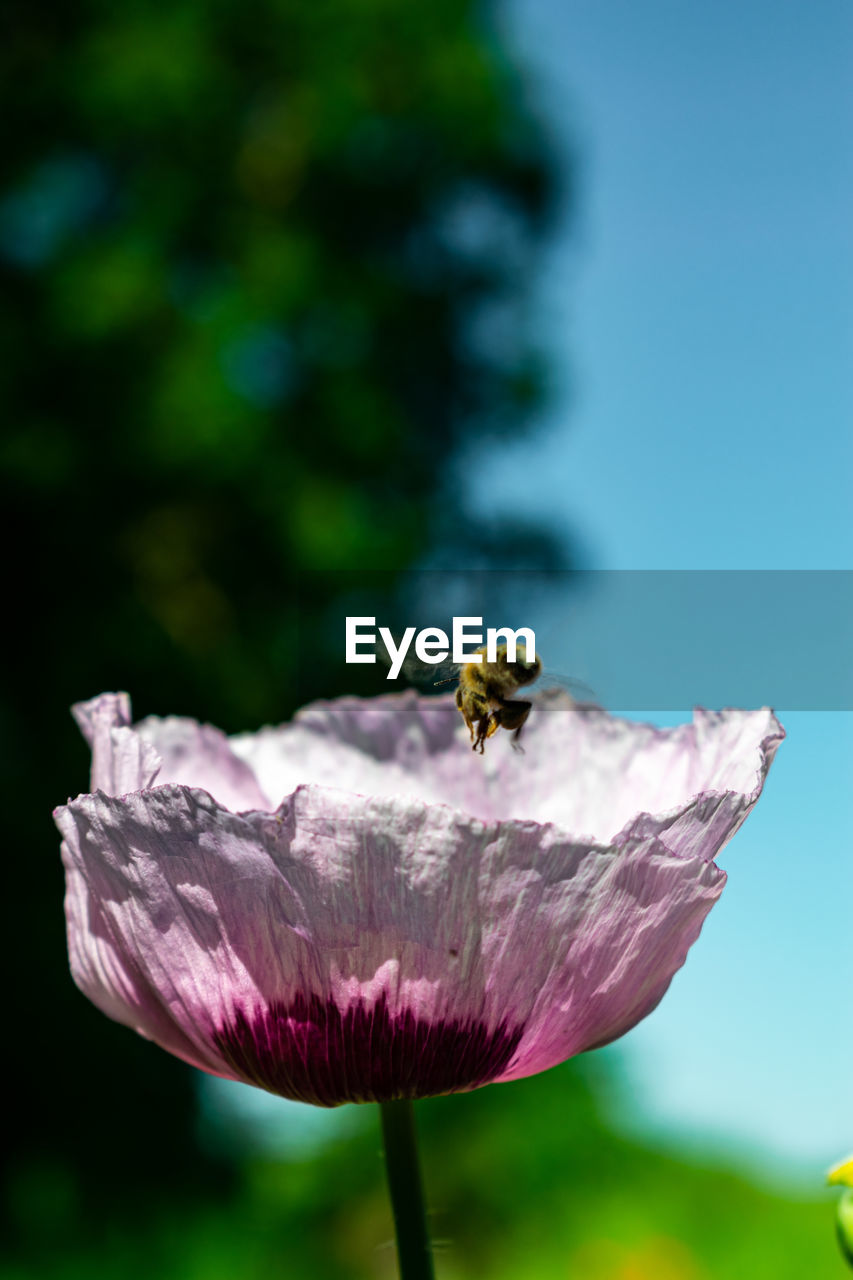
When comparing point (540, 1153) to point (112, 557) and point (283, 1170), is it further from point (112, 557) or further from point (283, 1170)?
point (112, 557)

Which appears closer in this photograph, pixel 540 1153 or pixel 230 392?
pixel 540 1153

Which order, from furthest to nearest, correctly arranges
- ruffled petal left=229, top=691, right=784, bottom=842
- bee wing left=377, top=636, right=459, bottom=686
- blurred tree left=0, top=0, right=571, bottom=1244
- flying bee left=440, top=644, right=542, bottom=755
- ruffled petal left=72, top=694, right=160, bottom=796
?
blurred tree left=0, top=0, right=571, bottom=1244
bee wing left=377, top=636, right=459, bottom=686
flying bee left=440, top=644, right=542, bottom=755
ruffled petal left=229, top=691, right=784, bottom=842
ruffled petal left=72, top=694, right=160, bottom=796

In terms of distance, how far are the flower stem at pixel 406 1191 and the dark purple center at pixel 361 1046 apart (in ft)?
0.04

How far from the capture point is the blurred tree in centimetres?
448

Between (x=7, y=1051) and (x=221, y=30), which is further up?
(x=221, y=30)

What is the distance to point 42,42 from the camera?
17.1ft

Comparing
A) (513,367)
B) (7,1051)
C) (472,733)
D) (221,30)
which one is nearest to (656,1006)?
(472,733)

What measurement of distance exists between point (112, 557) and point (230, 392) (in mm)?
764

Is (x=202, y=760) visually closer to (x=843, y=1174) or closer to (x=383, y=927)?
(x=383, y=927)

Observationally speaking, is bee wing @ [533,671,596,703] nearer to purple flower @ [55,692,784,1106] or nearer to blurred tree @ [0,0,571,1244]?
purple flower @ [55,692,784,1106]

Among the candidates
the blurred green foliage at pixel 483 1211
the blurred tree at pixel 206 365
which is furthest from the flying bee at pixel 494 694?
the blurred tree at pixel 206 365

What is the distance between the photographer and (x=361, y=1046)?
0.47m

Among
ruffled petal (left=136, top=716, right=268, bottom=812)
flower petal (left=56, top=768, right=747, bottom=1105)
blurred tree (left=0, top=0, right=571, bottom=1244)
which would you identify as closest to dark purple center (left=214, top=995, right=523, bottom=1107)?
flower petal (left=56, top=768, right=747, bottom=1105)

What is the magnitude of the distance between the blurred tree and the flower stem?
13.5 ft
